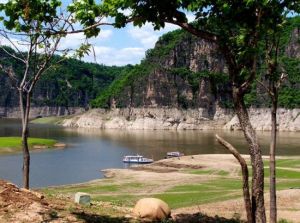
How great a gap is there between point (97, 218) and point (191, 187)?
3833 centimetres

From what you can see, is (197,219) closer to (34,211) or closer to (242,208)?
(34,211)

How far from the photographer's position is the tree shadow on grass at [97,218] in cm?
1670

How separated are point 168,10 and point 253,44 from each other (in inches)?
106

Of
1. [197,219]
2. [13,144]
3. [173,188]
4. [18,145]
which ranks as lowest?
[173,188]

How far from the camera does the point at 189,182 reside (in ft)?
198

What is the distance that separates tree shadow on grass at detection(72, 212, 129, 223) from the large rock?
0.87 m

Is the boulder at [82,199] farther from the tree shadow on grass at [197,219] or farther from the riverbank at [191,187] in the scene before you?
the tree shadow on grass at [197,219]

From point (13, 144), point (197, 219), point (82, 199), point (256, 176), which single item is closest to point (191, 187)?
point (82, 199)

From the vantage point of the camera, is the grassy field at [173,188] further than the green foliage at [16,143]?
No

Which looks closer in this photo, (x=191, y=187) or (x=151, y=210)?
(x=151, y=210)

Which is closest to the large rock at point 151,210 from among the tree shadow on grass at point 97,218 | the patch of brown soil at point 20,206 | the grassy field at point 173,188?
the tree shadow on grass at point 97,218

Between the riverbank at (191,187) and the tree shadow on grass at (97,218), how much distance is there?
3.57 ft

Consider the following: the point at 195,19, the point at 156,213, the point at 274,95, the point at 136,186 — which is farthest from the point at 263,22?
the point at 136,186

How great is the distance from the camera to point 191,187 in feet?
179
